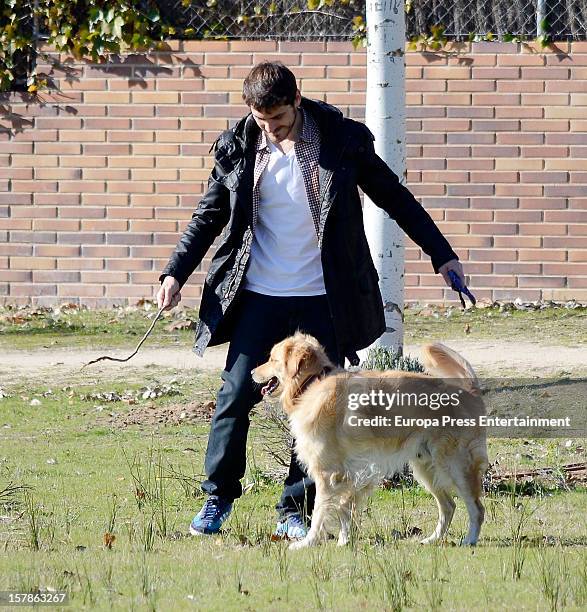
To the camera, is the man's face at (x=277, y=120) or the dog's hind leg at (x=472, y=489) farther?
the dog's hind leg at (x=472, y=489)

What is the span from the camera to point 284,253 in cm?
554

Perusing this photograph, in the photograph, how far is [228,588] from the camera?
4.56 metres

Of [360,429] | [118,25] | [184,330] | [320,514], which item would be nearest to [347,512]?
[320,514]

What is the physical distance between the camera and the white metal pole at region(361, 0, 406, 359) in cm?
686

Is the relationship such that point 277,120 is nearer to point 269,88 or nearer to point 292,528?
point 269,88

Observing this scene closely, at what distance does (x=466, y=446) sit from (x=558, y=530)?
688 mm

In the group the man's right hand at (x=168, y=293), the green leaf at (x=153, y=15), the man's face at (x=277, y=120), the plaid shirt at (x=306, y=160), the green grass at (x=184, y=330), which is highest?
the green leaf at (x=153, y=15)

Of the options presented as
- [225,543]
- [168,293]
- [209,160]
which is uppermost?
[209,160]

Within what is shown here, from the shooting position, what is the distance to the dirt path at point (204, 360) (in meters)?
9.31

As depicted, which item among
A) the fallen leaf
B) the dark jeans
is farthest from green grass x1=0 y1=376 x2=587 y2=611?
the dark jeans

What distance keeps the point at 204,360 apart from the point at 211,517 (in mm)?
4326

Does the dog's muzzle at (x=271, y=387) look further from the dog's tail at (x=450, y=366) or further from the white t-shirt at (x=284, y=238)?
the dog's tail at (x=450, y=366)

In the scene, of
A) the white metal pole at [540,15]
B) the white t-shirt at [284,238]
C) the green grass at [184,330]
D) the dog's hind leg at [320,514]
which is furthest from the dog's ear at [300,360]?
the white metal pole at [540,15]

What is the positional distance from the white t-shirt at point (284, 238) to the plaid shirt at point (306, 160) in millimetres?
20
